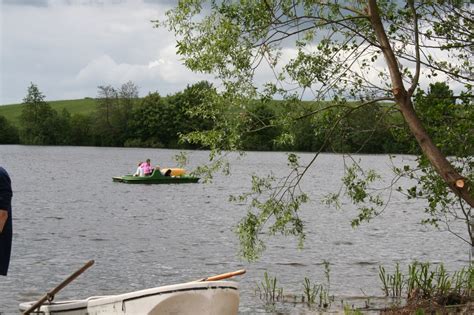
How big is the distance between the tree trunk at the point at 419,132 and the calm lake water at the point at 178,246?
3717mm

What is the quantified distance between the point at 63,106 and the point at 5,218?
553ft

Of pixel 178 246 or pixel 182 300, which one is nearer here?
pixel 182 300

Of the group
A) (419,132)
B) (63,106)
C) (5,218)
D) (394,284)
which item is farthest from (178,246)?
(63,106)

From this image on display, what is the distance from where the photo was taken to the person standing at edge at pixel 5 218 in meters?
9.62

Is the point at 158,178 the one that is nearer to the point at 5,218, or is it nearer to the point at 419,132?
the point at 419,132

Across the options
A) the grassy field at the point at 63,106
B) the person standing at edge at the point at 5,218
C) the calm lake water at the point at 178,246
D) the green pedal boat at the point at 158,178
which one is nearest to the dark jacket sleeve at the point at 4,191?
the person standing at edge at the point at 5,218

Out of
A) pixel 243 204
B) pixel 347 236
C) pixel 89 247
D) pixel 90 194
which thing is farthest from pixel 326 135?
pixel 90 194

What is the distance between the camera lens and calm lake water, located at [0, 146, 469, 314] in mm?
20250

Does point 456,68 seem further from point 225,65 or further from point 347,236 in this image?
point 347,236

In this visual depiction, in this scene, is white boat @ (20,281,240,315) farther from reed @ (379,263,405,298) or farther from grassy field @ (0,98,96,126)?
grassy field @ (0,98,96,126)

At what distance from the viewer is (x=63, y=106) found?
6860 inches

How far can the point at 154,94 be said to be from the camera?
13950 centimetres

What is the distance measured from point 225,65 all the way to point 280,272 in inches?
434

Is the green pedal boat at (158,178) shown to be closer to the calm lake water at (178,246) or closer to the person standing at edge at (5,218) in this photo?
the calm lake water at (178,246)
